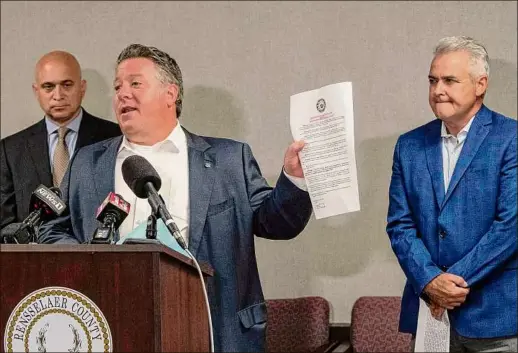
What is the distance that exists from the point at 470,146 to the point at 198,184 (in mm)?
1000

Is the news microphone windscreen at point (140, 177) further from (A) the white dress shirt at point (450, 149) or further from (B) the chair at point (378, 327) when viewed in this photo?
(B) the chair at point (378, 327)

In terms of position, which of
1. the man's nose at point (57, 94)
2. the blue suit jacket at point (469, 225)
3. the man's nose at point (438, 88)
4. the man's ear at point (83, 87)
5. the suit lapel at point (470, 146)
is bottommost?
the blue suit jacket at point (469, 225)

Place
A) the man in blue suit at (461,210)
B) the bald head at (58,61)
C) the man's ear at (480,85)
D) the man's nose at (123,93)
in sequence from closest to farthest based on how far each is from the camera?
the man in blue suit at (461,210), the man's ear at (480,85), the man's nose at (123,93), the bald head at (58,61)

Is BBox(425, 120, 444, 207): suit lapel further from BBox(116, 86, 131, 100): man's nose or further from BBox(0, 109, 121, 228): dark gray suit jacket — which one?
BBox(0, 109, 121, 228): dark gray suit jacket

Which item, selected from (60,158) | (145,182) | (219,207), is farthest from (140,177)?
(60,158)

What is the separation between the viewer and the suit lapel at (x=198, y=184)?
341 centimetres

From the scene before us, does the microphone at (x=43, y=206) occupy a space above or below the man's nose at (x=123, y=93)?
below

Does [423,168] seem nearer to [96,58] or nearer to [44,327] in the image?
[44,327]

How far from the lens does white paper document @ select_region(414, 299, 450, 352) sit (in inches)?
128

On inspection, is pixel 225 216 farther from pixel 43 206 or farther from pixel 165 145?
pixel 43 206

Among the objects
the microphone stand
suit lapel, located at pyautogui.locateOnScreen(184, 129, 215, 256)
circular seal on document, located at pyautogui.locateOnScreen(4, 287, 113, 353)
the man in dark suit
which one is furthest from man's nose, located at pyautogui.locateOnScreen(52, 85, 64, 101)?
circular seal on document, located at pyautogui.locateOnScreen(4, 287, 113, 353)

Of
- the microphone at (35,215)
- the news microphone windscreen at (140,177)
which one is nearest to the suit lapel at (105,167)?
the microphone at (35,215)

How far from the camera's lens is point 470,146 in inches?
132

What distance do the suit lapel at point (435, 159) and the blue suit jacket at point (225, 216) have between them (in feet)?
1.57
